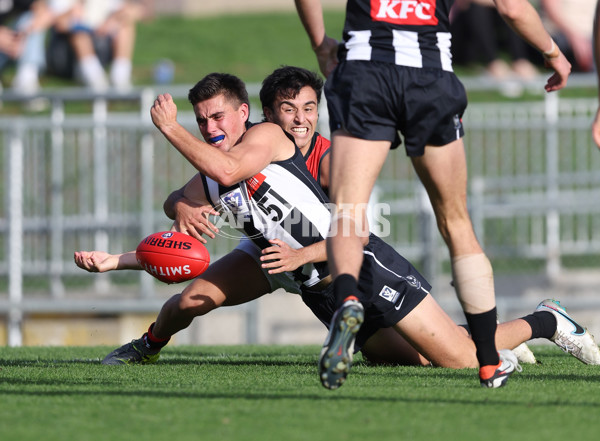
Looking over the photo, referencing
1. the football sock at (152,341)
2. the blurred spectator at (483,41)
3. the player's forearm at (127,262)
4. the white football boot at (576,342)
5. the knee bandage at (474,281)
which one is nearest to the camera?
the knee bandage at (474,281)

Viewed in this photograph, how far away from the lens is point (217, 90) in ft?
18.3

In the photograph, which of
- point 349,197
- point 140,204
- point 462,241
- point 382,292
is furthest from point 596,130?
point 140,204

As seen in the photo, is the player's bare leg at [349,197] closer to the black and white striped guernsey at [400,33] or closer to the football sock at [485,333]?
the black and white striped guernsey at [400,33]

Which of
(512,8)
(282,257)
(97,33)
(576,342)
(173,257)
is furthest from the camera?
(97,33)

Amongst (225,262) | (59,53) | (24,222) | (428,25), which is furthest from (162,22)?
(428,25)

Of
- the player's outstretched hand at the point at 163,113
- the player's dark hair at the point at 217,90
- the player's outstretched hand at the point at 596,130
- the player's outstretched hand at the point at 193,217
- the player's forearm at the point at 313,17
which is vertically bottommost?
the player's outstretched hand at the point at 193,217

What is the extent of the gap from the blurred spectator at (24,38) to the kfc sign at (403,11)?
39.3ft

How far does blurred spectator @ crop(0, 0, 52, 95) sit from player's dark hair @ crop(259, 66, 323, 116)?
33.0ft

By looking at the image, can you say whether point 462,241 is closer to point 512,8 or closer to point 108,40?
point 512,8

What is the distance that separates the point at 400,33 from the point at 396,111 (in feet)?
1.07

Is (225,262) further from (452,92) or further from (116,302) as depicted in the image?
(116,302)

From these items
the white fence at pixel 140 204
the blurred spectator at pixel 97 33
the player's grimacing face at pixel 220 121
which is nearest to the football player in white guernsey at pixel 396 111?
the player's grimacing face at pixel 220 121

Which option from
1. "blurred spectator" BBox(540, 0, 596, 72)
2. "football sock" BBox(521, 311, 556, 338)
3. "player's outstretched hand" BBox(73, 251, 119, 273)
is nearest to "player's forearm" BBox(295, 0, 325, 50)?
"player's outstretched hand" BBox(73, 251, 119, 273)

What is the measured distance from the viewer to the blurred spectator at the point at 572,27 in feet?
54.2
